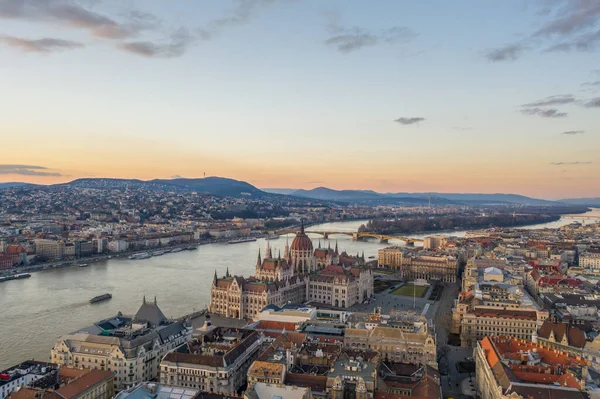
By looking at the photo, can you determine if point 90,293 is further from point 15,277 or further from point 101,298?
point 15,277

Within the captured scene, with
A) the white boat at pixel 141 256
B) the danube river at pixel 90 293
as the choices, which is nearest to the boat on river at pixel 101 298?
the danube river at pixel 90 293

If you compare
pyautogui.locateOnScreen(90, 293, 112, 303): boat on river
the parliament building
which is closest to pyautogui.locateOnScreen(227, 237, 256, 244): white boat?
the parliament building

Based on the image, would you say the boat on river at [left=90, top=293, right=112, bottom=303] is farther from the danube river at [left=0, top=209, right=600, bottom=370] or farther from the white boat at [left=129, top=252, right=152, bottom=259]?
the white boat at [left=129, top=252, right=152, bottom=259]

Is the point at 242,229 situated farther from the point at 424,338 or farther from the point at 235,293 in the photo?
the point at 424,338

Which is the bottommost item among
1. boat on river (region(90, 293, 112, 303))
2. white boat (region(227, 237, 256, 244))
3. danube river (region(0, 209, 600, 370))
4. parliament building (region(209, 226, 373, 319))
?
white boat (region(227, 237, 256, 244))

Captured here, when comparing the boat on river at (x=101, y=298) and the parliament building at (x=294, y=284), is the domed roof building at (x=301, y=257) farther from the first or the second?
the boat on river at (x=101, y=298)

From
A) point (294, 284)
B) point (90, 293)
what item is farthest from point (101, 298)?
point (294, 284)

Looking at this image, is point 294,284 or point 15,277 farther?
point 15,277

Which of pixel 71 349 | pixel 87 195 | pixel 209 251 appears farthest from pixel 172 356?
pixel 87 195
